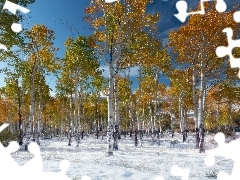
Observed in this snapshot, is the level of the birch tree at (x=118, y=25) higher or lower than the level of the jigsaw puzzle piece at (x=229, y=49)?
higher

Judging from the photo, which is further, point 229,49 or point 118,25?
point 118,25

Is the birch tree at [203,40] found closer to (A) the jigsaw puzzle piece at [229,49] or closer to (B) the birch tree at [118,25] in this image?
(B) the birch tree at [118,25]

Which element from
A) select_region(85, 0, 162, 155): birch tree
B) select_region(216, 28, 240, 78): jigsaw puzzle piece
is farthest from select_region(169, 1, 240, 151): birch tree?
select_region(216, 28, 240, 78): jigsaw puzzle piece

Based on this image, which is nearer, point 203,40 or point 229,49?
point 229,49

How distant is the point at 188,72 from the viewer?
27.0m

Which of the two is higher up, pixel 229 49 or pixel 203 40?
pixel 203 40

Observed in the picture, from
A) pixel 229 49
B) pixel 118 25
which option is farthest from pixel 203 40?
pixel 229 49

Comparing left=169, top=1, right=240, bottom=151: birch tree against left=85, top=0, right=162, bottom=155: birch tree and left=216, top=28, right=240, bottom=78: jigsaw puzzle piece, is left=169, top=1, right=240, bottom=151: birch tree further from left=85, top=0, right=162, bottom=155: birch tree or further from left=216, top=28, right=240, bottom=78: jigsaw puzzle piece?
left=216, top=28, right=240, bottom=78: jigsaw puzzle piece

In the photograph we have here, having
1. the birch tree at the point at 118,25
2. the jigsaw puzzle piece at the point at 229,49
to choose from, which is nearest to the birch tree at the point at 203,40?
the birch tree at the point at 118,25

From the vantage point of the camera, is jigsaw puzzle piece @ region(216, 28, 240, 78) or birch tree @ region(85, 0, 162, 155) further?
birch tree @ region(85, 0, 162, 155)

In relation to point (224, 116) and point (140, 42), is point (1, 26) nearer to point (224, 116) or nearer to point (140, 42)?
point (140, 42)

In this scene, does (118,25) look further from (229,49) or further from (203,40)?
(229,49)

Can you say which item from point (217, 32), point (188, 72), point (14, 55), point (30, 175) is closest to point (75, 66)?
point (14, 55)

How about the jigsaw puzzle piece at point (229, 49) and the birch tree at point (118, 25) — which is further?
the birch tree at point (118, 25)
